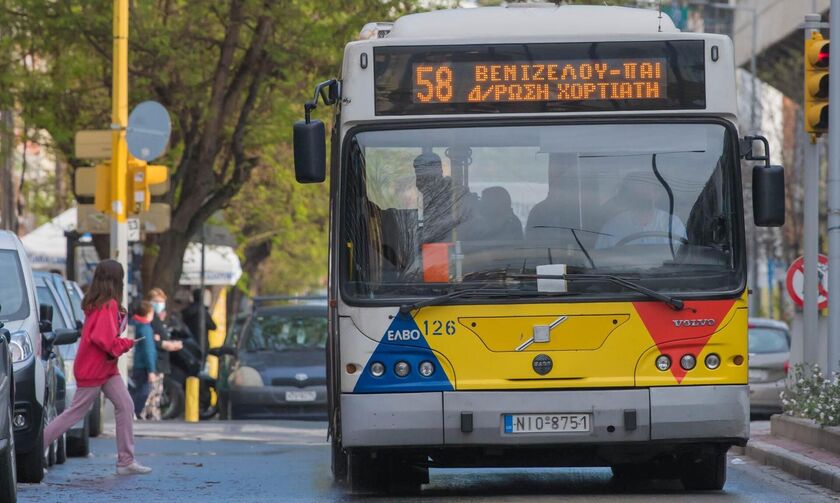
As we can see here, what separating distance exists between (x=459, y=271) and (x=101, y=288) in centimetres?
396

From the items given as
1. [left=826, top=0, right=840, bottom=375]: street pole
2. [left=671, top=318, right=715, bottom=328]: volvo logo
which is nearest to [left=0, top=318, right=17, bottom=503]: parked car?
[left=671, top=318, right=715, bottom=328]: volvo logo

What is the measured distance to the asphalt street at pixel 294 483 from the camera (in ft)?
39.9

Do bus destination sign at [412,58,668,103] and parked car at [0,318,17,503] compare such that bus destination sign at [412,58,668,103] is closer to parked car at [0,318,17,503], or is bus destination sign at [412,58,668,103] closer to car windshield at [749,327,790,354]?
parked car at [0,318,17,503]

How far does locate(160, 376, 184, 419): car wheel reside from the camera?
2742 centimetres

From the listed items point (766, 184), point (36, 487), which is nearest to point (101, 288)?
point (36, 487)

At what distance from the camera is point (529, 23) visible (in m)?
11.7

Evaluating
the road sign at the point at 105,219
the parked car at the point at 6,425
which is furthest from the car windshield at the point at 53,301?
the parked car at the point at 6,425

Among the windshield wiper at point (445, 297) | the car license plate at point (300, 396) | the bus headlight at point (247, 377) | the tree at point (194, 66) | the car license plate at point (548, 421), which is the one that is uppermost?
the tree at point (194, 66)

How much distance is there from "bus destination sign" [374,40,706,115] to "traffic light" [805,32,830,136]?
5.11 m

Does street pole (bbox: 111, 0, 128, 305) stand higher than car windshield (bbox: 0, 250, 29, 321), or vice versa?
street pole (bbox: 111, 0, 128, 305)

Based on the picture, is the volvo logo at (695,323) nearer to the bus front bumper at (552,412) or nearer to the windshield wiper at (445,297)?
the bus front bumper at (552,412)

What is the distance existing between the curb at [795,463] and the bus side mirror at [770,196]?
6.71 feet

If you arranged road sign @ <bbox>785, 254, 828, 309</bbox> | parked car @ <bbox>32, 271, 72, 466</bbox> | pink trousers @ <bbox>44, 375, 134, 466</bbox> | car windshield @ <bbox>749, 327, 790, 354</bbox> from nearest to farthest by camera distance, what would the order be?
1. pink trousers @ <bbox>44, 375, 134, 466</bbox>
2. parked car @ <bbox>32, 271, 72, 466</bbox>
3. road sign @ <bbox>785, 254, 828, 309</bbox>
4. car windshield @ <bbox>749, 327, 790, 354</bbox>

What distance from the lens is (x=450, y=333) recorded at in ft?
36.9
